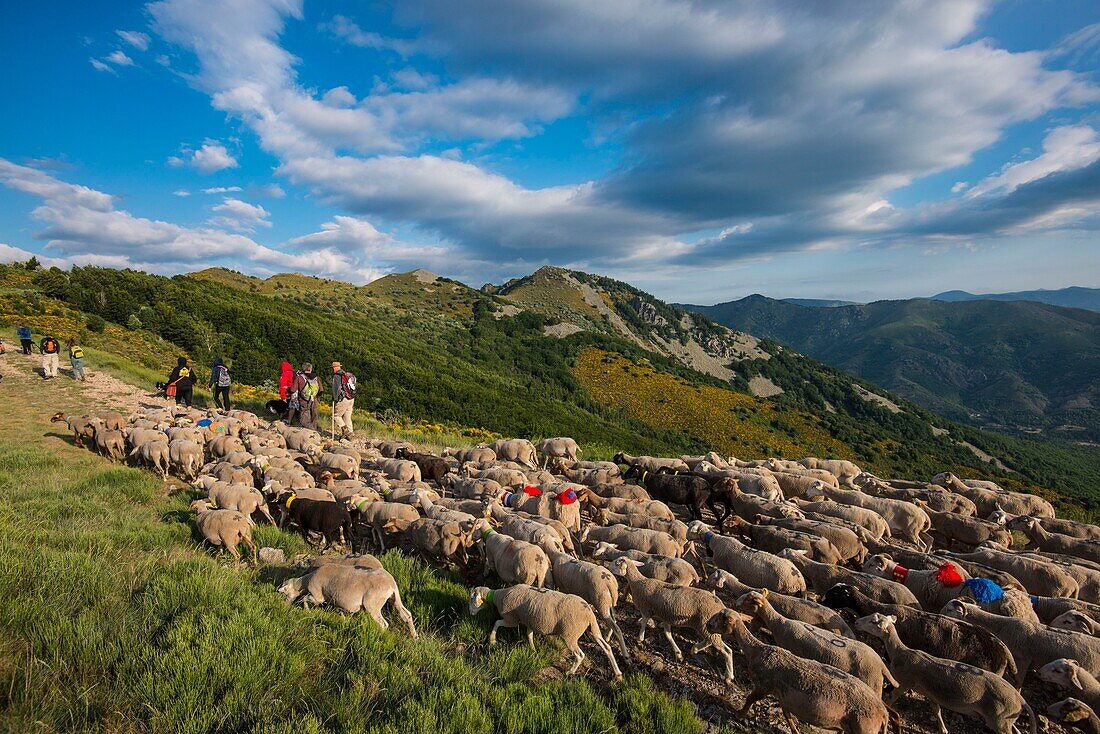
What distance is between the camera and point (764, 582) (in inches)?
280

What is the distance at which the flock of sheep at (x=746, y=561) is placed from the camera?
502 cm

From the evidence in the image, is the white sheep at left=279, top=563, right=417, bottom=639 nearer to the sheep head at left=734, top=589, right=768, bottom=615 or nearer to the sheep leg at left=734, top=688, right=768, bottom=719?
the sheep leg at left=734, top=688, right=768, bottom=719

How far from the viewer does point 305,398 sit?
18062 millimetres

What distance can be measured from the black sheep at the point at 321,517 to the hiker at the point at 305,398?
9619 millimetres

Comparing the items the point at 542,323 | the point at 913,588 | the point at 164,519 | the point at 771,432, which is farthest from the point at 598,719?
the point at 542,323

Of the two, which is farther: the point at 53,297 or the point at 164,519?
the point at 53,297

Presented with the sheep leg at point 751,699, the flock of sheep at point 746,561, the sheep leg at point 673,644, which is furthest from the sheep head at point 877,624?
the sheep leg at point 673,644

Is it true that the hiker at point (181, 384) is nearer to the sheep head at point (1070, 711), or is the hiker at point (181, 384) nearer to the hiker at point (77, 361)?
the hiker at point (77, 361)

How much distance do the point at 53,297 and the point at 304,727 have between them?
45392 mm

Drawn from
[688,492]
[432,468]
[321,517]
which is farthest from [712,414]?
[321,517]

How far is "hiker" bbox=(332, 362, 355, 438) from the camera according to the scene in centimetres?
1722

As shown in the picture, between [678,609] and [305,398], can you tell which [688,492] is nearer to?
[678,609]

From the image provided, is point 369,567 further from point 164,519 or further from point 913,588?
point 913,588

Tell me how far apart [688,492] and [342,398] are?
42.2 ft
